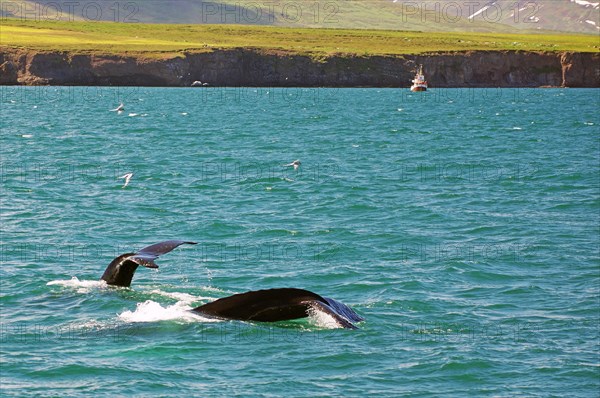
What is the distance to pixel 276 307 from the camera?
18.0 meters

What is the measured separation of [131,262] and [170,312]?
5.00 ft

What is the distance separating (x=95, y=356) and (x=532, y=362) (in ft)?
23.3

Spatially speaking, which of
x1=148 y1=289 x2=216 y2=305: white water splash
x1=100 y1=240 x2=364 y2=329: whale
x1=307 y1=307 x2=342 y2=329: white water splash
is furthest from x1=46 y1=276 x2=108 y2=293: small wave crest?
x1=307 y1=307 x2=342 y2=329: white water splash

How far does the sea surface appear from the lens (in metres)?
16.9

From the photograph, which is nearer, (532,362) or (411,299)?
(532,362)

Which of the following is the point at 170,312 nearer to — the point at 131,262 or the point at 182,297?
the point at 131,262

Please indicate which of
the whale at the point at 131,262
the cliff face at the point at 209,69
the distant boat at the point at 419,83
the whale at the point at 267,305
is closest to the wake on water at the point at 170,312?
the whale at the point at 267,305

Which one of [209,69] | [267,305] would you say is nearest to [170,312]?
[267,305]

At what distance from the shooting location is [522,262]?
90.6 ft

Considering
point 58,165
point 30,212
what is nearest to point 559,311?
point 30,212

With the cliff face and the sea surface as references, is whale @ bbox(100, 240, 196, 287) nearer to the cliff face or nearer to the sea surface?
the sea surface

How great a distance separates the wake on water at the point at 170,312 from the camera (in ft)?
60.4

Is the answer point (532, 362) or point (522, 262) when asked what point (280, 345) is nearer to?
point (532, 362)

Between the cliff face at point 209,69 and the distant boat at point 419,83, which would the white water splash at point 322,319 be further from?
the distant boat at point 419,83
